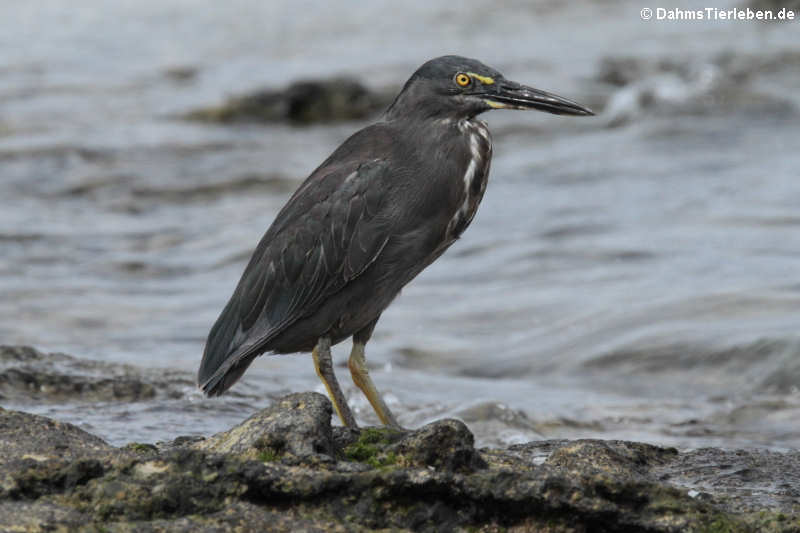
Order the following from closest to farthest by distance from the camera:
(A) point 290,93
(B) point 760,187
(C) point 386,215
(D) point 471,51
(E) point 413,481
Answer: (E) point 413,481, (C) point 386,215, (B) point 760,187, (A) point 290,93, (D) point 471,51

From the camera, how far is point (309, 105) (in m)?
17.5

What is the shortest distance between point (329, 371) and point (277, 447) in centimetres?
165

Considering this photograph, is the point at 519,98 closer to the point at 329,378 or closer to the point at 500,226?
the point at 329,378

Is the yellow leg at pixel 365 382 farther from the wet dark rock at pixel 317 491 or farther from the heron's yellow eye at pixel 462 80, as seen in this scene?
the wet dark rock at pixel 317 491

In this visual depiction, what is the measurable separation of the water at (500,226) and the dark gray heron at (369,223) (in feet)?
2.48

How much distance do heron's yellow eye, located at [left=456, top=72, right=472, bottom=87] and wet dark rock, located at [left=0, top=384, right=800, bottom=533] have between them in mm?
2131

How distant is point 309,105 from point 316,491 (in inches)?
561

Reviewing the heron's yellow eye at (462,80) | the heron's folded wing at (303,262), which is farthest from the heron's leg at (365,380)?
the heron's yellow eye at (462,80)

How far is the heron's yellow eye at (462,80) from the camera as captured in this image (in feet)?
18.7

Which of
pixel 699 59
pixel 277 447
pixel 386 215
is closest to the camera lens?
pixel 277 447

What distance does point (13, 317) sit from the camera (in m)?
9.68

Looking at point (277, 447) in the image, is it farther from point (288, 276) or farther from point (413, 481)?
point (288, 276)

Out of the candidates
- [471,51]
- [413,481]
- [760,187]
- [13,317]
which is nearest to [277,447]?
[413,481]

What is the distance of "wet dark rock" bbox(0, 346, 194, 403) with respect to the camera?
6.58 m
